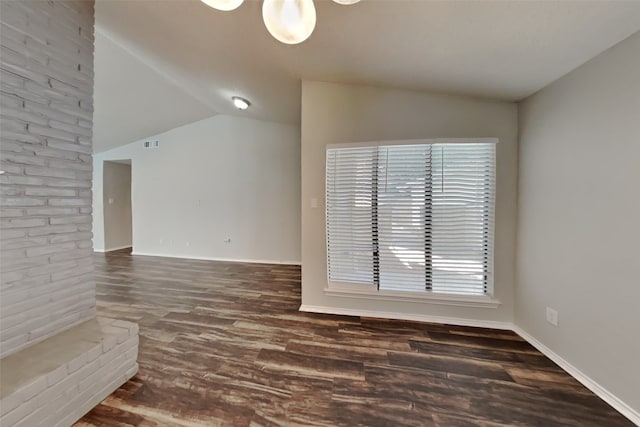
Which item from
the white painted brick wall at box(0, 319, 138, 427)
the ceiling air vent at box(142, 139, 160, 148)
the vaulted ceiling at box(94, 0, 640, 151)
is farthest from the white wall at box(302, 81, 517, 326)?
the ceiling air vent at box(142, 139, 160, 148)

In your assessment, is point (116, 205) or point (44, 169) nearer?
point (44, 169)

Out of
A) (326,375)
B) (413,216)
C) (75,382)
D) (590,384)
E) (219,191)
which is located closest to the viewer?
(75,382)

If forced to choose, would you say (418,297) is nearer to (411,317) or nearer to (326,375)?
(411,317)

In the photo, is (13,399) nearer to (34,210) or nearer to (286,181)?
(34,210)

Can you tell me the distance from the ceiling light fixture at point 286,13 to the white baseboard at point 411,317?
2.46 m

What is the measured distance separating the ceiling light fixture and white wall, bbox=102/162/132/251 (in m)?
6.52

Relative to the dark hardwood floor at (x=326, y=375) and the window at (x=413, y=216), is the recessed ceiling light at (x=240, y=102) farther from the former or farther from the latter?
the dark hardwood floor at (x=326, y=375)

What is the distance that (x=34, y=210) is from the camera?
1.38 m

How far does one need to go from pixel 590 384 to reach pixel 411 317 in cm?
124

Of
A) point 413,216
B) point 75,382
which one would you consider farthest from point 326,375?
point 413,216

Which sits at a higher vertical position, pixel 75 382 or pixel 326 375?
pixel 75 382

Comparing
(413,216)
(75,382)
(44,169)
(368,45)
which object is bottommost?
(75,382)

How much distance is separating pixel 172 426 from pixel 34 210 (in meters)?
1.50

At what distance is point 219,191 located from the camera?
493 cm
